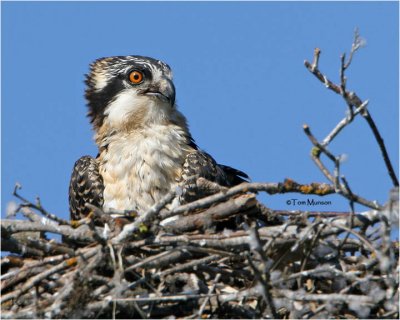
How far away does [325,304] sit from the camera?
22.5 ft

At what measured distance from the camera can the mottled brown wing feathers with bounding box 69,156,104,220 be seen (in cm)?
941

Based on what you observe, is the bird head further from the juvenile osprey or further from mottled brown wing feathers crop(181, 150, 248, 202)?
mottled brown wing feathers crop(181, 150, 248, 202)

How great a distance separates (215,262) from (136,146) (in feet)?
8.32

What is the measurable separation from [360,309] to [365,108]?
1479mm

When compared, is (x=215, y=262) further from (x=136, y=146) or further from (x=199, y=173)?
(x=136, y=146)

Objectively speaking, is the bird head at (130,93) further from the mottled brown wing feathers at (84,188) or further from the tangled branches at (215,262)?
the tangled branches at (215,262)

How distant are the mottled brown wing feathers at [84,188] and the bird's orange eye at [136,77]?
113 cm

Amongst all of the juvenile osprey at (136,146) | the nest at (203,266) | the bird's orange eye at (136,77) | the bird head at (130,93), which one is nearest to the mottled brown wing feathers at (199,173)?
the juvenile osprey at (136,146)

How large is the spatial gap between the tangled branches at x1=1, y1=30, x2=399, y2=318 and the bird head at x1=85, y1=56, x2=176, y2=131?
2332 millimetres

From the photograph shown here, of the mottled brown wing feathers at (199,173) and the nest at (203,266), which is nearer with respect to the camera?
the nest at (203,266)

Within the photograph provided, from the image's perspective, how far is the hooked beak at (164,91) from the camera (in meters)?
10.1

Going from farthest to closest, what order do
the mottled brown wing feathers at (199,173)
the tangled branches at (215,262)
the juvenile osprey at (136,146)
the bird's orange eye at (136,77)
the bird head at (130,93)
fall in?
the bird's orange eye at (136,77) → the bird head at (130,93) → the juvenile osprey at (136,146) → the mottled brown wing feathers at (199,173) → the tangled branches at (215,262)

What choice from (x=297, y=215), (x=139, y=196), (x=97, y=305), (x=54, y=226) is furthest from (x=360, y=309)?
(x=139, y=196)

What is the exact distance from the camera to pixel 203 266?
7375 millimetres
